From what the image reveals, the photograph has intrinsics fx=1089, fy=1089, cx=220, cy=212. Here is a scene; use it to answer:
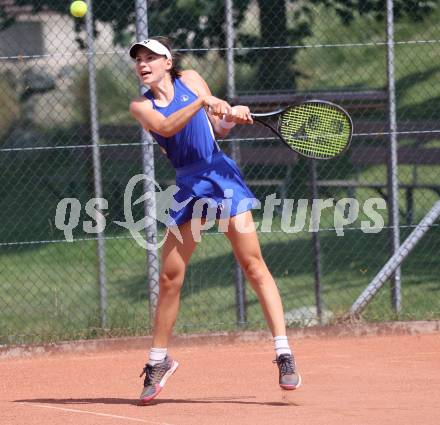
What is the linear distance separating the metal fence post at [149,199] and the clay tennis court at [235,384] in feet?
1.36

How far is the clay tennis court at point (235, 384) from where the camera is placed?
530 cm

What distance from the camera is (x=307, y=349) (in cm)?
748

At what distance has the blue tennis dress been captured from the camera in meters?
5.55

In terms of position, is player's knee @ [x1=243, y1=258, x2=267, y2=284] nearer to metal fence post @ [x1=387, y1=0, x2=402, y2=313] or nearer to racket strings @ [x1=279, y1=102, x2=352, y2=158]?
racket strings @ [x1=279, y1=102, x2=352, y2=158]

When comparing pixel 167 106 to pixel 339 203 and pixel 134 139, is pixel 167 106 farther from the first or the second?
pixel 134 139

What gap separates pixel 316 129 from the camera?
19.9 ft

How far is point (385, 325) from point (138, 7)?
2.85m

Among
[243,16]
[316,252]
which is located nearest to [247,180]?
[316,252]

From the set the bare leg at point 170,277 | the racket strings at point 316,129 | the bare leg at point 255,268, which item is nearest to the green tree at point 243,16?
the racket strings at point 316,129

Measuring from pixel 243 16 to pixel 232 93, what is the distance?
113 inches

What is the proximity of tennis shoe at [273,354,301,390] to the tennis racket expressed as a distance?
1183 millimetres

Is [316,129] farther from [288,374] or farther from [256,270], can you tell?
[288,374]

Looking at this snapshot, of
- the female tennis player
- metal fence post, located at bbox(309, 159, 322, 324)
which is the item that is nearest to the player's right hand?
the female tennis player

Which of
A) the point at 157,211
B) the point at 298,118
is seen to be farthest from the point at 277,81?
the point at 298,118
